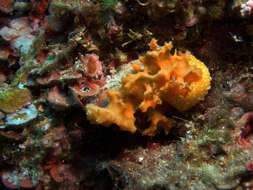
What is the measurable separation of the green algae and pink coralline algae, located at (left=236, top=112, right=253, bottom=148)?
8.62ft

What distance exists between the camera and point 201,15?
2568mm

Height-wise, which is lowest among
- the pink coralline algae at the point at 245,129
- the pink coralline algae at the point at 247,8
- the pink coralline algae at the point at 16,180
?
the pink coralline algae at the point at 16,180

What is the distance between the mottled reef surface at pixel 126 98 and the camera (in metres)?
2.26

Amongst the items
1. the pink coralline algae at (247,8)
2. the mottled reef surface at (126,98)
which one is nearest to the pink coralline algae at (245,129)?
the mottled reef surface at (126,98)

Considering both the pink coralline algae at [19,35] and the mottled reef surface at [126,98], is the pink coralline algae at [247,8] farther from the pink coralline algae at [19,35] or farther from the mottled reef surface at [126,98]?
the pink coralline algae at [19,35]

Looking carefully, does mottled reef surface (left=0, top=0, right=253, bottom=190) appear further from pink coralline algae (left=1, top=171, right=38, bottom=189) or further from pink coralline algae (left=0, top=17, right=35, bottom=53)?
pink coralline algae (left=0, top=17, right=35, bottom=53)

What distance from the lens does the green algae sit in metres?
2.56

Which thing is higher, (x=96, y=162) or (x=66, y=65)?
(x=66, y=65)

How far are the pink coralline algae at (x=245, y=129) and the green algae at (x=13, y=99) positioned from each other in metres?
2.63

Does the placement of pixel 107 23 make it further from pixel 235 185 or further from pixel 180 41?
pixel 235 185

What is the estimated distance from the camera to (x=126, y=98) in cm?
234

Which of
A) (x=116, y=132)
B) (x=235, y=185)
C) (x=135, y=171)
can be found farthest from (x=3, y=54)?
(x=235, y=185)

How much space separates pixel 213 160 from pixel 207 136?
0.99 feet

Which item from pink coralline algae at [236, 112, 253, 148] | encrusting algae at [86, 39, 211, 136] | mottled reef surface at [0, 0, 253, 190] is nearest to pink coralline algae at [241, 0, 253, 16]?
mottled reef surface at [0, 0, 253, 190]
